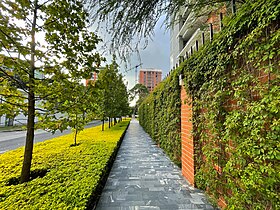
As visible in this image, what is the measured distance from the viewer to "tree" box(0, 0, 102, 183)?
2312 mm

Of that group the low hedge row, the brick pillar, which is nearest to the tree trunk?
the low hedge row

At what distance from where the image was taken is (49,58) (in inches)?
100.0

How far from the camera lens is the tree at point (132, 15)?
77.0 inches

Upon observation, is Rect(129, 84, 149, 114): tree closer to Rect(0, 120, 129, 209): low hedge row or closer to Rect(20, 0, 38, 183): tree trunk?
Rect(0, 120, 129, 209): low hedge row

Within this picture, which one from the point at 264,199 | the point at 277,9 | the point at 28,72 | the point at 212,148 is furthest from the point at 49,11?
the point at 264,199

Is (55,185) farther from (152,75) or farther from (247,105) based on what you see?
(152,75)

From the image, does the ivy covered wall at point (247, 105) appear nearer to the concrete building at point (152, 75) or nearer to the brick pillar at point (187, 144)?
the brick pillar at point (187, 144)

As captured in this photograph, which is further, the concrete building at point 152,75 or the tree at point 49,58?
the concrete building at point 152,75

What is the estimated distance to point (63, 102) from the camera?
263cm

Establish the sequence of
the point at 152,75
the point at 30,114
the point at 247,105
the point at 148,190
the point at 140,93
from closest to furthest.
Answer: the point at 247,105
the point at 30,114
the point at 148,190
the point at 152,75
the point at 140,93

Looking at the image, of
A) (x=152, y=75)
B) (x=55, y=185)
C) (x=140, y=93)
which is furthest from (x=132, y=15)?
(x=140, y=93)

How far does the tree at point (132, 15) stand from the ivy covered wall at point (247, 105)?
602 millimetres

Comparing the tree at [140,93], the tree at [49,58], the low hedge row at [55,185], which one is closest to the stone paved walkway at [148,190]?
the low hedge row at [55,185]

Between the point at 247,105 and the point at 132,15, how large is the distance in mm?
1606
